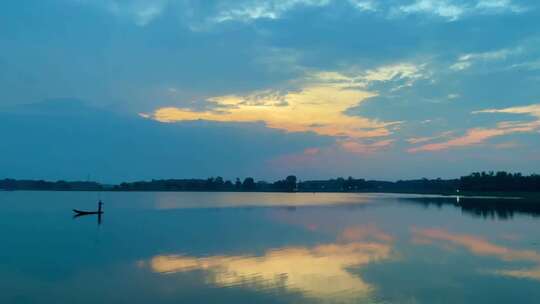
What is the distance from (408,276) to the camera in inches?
647

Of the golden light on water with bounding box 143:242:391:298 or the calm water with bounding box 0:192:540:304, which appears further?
the golden light on water with bounding box 143:242:391:298

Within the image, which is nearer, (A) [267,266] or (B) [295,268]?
(B) [295,268]

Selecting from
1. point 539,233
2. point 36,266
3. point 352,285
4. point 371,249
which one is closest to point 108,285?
point 36,266

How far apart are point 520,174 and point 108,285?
127 metres

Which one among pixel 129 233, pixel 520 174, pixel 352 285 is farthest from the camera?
pixel 520 174

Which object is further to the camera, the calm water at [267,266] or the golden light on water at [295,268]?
the golden light on water at [295,268]

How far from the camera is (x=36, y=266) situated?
1833 cm

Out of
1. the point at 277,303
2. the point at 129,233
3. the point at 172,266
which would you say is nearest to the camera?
the point at 277,303

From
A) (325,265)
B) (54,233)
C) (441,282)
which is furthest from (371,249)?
(54,233)

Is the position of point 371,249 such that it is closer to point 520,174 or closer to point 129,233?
point 129,233

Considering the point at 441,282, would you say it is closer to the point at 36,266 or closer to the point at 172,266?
the point at 172,266

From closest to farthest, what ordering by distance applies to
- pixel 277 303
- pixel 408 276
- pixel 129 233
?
pixel 277 303 → pixel 408 276 → pixel 129 233

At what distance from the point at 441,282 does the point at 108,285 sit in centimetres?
1154

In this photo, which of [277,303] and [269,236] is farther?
[269,236]
